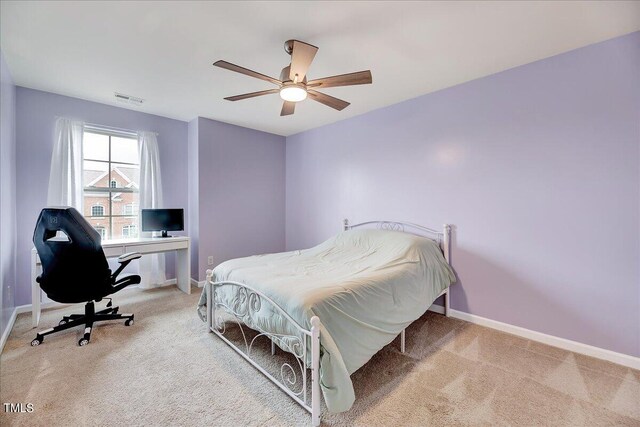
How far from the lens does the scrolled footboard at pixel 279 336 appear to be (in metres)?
1.57

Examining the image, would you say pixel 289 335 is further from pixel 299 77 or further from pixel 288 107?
pixel 288 107

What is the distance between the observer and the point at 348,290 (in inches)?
76.0

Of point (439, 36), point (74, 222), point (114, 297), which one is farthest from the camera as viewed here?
point (114, 297)

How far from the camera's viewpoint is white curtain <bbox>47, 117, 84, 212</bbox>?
3258mm

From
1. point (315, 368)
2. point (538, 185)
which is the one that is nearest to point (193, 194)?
point (315, 368)

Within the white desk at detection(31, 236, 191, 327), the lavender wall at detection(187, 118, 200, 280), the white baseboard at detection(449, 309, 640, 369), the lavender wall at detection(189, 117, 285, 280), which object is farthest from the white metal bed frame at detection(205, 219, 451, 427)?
the lavender wall at detection(189, 117, 285, 280)

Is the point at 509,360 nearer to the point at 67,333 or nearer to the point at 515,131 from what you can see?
the point at 515,131

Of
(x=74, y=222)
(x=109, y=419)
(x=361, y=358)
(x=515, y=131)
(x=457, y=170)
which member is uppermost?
(x=515, y=131)

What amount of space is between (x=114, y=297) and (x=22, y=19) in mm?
3083

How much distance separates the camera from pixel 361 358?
1774 millimetres

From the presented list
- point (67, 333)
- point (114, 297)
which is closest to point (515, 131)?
point (67, 333)

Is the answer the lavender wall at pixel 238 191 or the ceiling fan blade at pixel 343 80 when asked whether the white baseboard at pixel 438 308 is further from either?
the lavender wall at pixel 238 191

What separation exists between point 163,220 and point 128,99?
1.60 meters

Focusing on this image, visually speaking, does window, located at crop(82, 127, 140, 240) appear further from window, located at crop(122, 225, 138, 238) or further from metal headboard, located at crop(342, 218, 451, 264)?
metal headboard, located at crop(342, 218, 451, 264)
